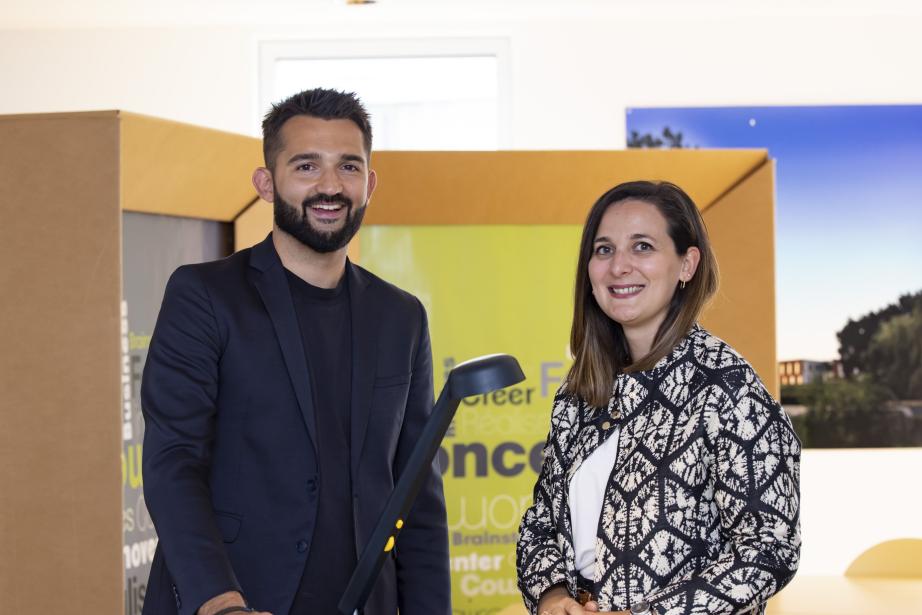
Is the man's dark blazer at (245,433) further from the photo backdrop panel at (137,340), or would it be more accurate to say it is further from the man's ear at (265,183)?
the photo backdrop panel at (137,340)

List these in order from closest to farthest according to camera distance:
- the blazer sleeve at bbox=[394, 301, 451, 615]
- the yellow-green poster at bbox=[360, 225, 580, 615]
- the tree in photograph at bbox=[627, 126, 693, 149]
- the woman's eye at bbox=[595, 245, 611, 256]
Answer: the woman's eye at bbox=[595, 245, 611, 256] < the blazer sleeve at bbox=[394, 301, 451, 615] < the yellow-green poster at bbox=[360, 225, 580, 615] < the tree in photograph at bbox=[627, 126, 693, 149]

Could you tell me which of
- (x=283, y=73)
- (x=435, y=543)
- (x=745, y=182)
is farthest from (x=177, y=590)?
(x=283, y=73)

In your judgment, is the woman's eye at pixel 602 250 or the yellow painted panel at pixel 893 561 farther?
the yellow painted panel at pixel 893 561

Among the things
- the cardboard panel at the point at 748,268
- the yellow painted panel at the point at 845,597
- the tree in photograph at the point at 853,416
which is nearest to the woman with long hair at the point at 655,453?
the cardboard panel at the point at 748,268

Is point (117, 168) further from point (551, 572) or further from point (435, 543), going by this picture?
point (551, 572)

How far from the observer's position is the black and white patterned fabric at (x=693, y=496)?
134 cm

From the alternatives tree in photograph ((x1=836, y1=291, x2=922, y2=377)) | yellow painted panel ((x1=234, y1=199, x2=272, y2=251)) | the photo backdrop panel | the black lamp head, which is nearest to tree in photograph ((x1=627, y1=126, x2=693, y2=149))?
tree in photograph ((x1=836, y1=291, x2=922, y2=377))

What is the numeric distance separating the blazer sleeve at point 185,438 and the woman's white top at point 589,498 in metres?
0.49

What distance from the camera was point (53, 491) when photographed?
2012 mm

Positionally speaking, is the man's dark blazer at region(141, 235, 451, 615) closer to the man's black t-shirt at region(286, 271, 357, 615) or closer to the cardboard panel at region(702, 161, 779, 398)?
the man's black t-shirt at region(286, 271, 357, 615)

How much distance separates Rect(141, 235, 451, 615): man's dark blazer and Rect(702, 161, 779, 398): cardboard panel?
46.9 inches

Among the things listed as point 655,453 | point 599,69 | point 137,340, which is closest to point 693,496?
point 655,453

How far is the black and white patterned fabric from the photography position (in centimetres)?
134

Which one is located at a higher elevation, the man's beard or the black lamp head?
the man's beard
